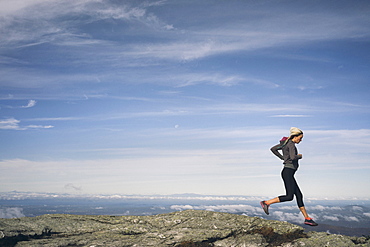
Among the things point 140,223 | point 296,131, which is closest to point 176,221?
point 140,223

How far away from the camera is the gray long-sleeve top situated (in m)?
12.6

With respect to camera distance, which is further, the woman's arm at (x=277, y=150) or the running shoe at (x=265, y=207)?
the running shoe at (x=265, y=207)

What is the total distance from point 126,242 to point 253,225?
5283mm

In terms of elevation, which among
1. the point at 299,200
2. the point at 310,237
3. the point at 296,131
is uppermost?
the point at 296,131

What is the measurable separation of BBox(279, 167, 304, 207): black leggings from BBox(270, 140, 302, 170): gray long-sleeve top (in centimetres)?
23

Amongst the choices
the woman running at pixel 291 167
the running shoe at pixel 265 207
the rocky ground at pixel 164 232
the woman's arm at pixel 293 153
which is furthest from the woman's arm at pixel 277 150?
the rocky ground at pixel 164 232

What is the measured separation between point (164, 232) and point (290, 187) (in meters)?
5.39

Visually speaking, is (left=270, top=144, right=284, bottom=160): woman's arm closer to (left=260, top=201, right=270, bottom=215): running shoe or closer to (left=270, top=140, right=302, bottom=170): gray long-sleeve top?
(left=270, top=140, right=302, bottom=170): gray long-sleeve top

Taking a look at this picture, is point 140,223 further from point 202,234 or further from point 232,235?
point 232,235

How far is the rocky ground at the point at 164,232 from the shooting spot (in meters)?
11.8

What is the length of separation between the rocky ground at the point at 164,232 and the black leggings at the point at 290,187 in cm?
131

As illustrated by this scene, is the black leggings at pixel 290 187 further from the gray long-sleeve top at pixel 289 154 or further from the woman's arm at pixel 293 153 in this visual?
the woman's arm at pixel 293 153

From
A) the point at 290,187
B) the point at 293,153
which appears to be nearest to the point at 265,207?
the point at 290,187

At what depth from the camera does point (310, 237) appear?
1223 centimetres
